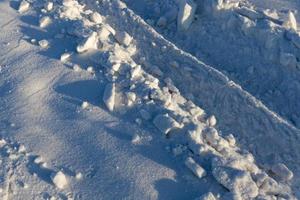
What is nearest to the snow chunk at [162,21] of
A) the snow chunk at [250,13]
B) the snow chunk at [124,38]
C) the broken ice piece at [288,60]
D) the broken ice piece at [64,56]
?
the snow chunk at [124,38]

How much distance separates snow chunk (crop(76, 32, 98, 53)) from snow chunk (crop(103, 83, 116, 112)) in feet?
3.26

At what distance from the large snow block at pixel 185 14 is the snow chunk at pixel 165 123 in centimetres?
314

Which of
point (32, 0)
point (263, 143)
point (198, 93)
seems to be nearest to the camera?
point (263, 143)

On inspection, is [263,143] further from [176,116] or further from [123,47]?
[123,47]

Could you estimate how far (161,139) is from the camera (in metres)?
7.50

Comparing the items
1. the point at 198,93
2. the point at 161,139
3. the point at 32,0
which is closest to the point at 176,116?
the point at 161,139

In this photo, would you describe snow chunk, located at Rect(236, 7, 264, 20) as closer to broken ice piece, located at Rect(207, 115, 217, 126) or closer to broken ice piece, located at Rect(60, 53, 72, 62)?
broken ice piece, located at Rect(207, 115, 217, 126)

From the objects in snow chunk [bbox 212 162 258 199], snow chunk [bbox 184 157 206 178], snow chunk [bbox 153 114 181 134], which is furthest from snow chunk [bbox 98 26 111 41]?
snow chunk [bbox 212 162 258 199]

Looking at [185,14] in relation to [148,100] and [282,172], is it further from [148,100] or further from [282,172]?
[282,172]

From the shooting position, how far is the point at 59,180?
22.5 feet

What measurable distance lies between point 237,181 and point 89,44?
11.0ft

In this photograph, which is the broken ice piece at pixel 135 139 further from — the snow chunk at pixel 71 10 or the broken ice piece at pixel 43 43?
the snow chunk at pixel 71 10

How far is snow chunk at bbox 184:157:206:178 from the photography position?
7.04 metres

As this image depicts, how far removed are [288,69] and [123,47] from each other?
282 cm
